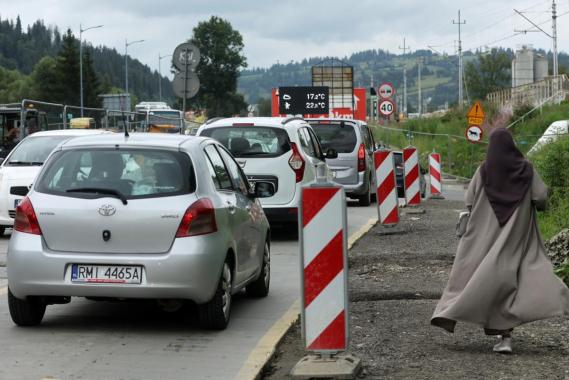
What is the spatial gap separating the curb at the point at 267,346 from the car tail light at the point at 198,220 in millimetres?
914

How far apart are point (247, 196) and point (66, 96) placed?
128 m

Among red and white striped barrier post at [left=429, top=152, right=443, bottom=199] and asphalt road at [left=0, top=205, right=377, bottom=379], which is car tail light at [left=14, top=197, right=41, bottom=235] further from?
red and white striped barrier post at [left=429, top=152, right=443, bottom=199]

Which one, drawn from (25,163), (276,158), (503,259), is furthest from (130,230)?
(25,163)

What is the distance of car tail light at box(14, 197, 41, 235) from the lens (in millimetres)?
8617

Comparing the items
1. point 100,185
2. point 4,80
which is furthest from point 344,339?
point 4,80

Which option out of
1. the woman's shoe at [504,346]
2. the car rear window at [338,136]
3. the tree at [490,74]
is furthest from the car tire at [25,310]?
the tree at [490,74]

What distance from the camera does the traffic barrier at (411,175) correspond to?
68.5ft

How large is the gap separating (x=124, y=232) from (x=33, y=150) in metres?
10.1

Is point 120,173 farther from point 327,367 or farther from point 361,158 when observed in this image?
point 361,158

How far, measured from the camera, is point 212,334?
8734mm

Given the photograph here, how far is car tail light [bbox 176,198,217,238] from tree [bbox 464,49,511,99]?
5616 inches

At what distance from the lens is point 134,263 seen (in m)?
8.38

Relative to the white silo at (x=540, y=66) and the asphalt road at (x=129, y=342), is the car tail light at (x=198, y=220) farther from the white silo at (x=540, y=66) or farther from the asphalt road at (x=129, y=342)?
the white silo at (x=540, y=66)

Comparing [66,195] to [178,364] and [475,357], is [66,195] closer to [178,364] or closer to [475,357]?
[178,364]
